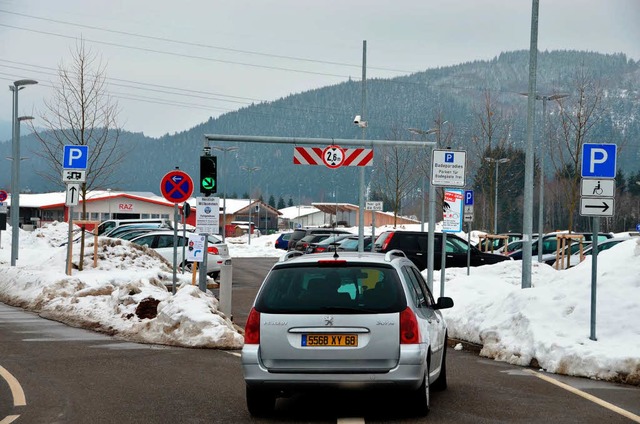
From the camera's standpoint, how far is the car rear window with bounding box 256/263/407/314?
8656 millimetres

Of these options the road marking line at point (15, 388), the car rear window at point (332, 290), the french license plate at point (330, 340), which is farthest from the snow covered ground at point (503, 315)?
the french license plate at point (330, 340)

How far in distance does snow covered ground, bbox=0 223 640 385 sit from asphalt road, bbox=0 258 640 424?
0.43 meters

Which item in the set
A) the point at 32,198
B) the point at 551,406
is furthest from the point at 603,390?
the point at 32,198

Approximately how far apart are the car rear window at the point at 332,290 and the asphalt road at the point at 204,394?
3.31ft

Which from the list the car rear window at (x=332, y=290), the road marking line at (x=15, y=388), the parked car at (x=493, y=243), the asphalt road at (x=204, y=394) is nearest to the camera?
the car rear window at (x=332, y=290)

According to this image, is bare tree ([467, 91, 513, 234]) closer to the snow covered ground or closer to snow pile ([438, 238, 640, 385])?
the snow covered ground

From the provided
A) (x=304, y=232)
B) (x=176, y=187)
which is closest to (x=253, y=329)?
(x=176, y=187)

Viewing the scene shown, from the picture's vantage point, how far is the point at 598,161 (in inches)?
555

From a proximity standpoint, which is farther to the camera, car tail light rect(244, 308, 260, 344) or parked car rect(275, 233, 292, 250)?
parked car rect(275, 233, 292, 250)

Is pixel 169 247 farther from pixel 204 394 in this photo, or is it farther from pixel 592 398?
pixel 592 398

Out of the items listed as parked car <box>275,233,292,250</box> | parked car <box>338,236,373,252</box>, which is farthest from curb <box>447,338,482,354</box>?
parked car <box>275,233,292,250</box>

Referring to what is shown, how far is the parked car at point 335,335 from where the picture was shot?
28.0 feet

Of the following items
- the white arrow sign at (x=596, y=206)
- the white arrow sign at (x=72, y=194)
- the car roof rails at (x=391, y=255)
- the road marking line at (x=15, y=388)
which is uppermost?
the white arrow sign at (x=596, y=206)

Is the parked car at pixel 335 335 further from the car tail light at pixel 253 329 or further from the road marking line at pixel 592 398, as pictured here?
the road marking line at pixel 592 398
